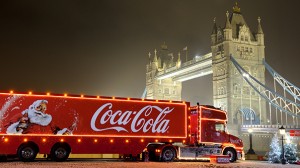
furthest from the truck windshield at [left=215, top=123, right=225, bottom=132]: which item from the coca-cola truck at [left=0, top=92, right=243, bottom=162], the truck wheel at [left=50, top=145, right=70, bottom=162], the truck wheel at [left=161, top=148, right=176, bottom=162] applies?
the truck wheel at [left=50, top=145, right=70, bottom=162]

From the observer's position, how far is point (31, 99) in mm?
21344

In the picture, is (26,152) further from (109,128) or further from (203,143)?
(203,143)

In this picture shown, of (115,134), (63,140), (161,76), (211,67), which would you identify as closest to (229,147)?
(115,134)

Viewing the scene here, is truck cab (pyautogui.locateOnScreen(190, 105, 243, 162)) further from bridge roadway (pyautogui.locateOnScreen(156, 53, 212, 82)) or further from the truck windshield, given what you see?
bridge roadway (pyautogui.locateOnScreen(156, 53, 212, 82))

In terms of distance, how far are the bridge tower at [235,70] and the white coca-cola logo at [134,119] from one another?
2258 inches

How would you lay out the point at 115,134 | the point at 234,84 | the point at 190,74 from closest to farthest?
1. the point at 115,134
2. the point at 234,84
3. the point at 190,74

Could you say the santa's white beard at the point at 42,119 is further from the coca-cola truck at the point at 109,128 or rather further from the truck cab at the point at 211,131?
the truck cab at the point at 211,131

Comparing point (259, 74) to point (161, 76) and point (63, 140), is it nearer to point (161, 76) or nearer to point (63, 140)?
point (161, 76)

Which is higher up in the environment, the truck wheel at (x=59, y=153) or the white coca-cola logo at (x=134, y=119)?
the white coca-cola logo at (x=134, y=119)

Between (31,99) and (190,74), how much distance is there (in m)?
78.0

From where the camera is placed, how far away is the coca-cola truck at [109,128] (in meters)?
21.1

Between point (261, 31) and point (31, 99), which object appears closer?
point (31, 99)

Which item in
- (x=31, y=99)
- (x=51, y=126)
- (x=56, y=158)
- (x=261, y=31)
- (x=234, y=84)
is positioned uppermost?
(x=261, y=31)

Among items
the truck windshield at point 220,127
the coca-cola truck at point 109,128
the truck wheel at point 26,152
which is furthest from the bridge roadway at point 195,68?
the truck wheel at point 26,152
